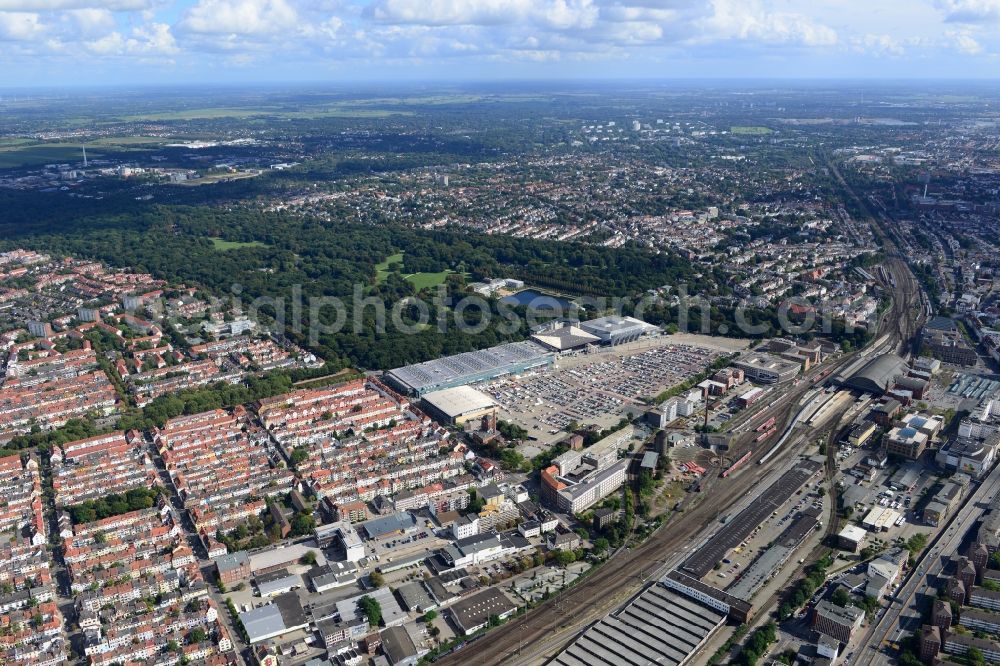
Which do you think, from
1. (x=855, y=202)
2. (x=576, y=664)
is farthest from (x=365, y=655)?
(x=855, y=202)

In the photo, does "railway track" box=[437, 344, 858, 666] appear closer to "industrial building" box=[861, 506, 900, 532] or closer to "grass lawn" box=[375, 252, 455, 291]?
"industrial building" box=[861, 506, 900, 532]

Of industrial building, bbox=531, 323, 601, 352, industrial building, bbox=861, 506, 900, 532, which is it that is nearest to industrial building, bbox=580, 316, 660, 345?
industrial building, bbox=531, 323, 601, 352

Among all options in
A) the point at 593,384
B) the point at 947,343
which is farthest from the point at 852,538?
the point at 947,343

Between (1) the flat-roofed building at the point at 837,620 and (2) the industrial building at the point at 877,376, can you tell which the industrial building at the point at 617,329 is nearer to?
(2) the industrial building at the point at 877,376

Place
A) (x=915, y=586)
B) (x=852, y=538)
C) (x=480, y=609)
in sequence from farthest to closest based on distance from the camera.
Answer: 1. (x=852, y=538)
2. (x=915, y=586)
3. (x=480, y=609)

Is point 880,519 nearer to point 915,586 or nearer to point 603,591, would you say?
→ point 915,586

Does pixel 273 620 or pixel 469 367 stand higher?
pixel 469 367
